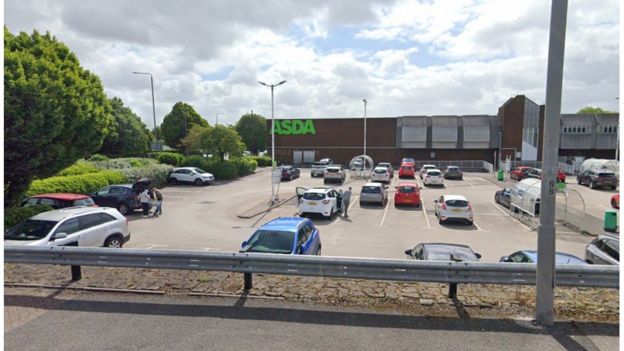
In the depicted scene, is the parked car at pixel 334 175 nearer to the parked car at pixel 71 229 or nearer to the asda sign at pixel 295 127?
the asda sign at pixel 295 127

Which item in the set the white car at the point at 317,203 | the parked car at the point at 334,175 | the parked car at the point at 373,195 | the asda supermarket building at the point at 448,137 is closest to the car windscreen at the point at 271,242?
the white car at the point at 317,203

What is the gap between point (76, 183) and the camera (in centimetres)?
2066

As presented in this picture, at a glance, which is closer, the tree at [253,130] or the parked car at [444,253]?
the parked car at [444,253]

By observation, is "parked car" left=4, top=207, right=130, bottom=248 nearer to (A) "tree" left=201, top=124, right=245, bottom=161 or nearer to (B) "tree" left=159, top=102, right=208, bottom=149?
(A) "tree" left=201, top=124, right=245, bottom=161

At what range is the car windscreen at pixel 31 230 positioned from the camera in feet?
30.7

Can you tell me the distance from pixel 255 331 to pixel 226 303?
3.27 ft

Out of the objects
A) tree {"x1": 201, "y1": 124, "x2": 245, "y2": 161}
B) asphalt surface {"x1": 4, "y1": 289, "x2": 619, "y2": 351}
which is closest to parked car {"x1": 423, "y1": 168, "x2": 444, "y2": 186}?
tree {"x1": 201, "y1": 124, "x2": 245, "y2": 161}

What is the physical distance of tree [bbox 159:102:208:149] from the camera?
62250 mm

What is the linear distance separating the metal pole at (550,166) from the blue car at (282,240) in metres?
4.89

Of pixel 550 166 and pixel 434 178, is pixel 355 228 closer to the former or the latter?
pixel 550 166

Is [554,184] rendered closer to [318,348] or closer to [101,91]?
[318,348]

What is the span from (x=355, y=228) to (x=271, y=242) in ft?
27.7

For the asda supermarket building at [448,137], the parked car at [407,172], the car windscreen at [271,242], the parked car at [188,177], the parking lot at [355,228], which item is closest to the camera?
the car windscreen at [271,242]

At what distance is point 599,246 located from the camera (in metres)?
9.42
